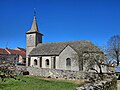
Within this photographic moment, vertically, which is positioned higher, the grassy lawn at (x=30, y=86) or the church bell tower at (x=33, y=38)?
the church bell tower at (x=33, y=38)

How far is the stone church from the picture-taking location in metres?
37.7

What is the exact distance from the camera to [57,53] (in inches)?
1700

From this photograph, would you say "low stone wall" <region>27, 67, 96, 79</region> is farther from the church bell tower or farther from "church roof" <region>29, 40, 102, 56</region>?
the church bell tower

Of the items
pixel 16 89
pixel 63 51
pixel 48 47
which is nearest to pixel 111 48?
pixel 63 51

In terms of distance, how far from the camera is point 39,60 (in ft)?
152

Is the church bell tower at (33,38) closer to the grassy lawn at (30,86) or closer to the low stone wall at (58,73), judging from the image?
the low stone wall at (58,73)

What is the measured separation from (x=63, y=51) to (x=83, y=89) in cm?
3363

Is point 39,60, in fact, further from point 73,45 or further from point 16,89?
point 16,89

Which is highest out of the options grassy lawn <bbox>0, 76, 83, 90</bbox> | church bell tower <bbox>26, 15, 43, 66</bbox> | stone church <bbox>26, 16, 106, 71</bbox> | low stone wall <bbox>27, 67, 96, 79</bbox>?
church bell tower <bbox>26, 15, 43, 66</bbox>

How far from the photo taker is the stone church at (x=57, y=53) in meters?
37.7

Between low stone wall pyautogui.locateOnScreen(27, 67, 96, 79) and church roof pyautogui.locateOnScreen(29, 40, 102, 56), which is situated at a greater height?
church roof pyautogui.locateOnScreen(29, 40, 102, 56)

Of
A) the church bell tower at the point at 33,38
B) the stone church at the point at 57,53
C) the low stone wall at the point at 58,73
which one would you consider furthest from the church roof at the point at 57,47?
the low stone wall at the point at 58,73

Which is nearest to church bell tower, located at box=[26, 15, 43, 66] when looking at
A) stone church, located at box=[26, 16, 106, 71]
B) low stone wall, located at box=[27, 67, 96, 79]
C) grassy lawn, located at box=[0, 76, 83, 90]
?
stone church, located at box=[26, 16, 106, 71]

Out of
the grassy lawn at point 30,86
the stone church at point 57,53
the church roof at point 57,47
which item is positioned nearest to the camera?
the grassy lawn at point 30,86
